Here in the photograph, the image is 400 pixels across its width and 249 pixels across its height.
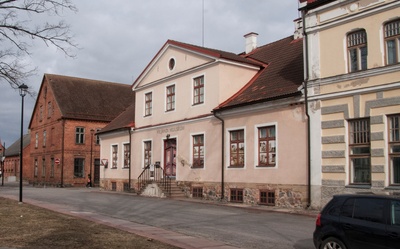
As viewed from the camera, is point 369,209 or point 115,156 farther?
point 115,156

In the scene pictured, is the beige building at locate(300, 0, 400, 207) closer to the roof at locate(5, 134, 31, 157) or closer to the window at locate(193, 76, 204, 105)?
the window at locate(193, 76, 204, 105)

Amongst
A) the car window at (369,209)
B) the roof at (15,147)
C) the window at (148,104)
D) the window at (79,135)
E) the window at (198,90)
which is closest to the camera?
the car window at (369,209)

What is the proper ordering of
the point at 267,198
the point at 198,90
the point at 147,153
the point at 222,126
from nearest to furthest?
the point at 267,198 < the point at 222,126 < the point at 198,90 < the point at 147,153

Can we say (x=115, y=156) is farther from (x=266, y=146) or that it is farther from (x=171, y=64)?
(x=266, y=146)

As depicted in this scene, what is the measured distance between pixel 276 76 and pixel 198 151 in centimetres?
625

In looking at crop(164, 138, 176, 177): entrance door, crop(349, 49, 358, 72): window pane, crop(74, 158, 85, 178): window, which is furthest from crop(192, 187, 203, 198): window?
crop(74, 158, 85, 178): window

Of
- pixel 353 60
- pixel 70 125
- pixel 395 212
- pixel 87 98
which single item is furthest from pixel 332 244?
pixel 87 98

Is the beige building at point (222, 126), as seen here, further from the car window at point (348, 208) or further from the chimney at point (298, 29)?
the car window at point (348, 208)

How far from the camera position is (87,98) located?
51125mm

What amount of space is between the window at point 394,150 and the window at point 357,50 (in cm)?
246

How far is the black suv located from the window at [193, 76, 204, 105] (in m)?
17.1

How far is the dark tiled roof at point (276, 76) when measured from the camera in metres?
19.9

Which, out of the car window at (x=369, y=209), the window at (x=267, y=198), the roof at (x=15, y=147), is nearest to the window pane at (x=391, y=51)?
the window at (x=267, y=198)

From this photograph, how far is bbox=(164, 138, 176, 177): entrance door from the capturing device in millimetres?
27172
